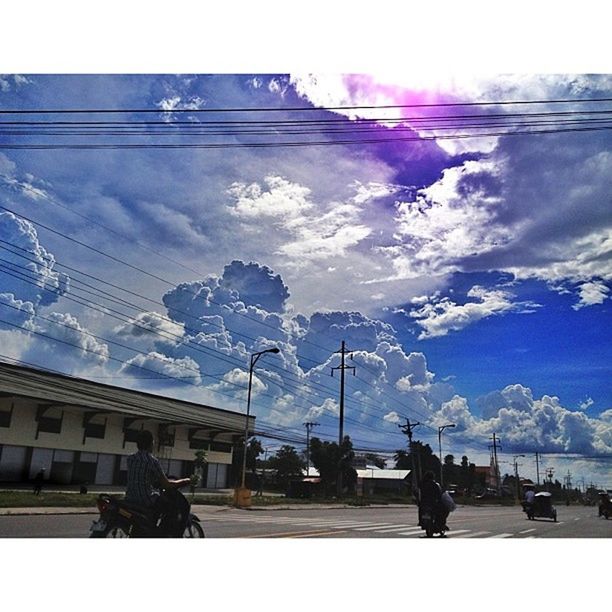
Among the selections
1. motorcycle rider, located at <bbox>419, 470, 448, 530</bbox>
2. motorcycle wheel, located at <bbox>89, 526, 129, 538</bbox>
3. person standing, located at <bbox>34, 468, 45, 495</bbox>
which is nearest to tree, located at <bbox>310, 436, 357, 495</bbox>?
motorcycle rider, located at <bbox>419, 470, 448, 530</bbox>

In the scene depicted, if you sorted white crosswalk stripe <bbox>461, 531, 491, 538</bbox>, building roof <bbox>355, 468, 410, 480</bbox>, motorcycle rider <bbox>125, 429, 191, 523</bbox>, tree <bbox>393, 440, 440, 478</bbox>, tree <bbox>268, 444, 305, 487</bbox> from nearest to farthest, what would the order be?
1. motorcycle rider <bbox>125, 429, 191, 523</bbox>
2. white crosswalk stripe <bbox>461, 531, 491, 538</bbox>
3. tree <bbox>393, 440, 440, 478</bbox>
4. building roof <bbox>355, 468, 410, 480</bbox>
5. tree <bbox>268, 444, 305, 487</bbox>

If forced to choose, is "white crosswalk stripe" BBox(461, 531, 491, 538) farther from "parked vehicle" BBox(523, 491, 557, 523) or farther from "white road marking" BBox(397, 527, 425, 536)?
"parked vehicle" BBox(523, 491, 557, 523)

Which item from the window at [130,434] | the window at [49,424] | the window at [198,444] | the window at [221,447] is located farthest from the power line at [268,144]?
the window at [221,447]

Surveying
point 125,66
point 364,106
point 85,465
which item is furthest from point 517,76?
point 85,465

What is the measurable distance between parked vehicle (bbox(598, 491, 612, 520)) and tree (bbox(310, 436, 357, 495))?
7.60 ft

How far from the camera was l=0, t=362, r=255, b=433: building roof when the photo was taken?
555 cm

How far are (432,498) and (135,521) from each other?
2.77m

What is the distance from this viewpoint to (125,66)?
5969mm

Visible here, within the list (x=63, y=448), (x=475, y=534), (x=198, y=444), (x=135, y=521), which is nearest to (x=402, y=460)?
(x=475, y=534)

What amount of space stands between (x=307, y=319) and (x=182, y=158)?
193cm

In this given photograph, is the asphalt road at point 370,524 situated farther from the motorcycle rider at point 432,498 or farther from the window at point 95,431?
the window at point 95,431

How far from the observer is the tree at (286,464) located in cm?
647
